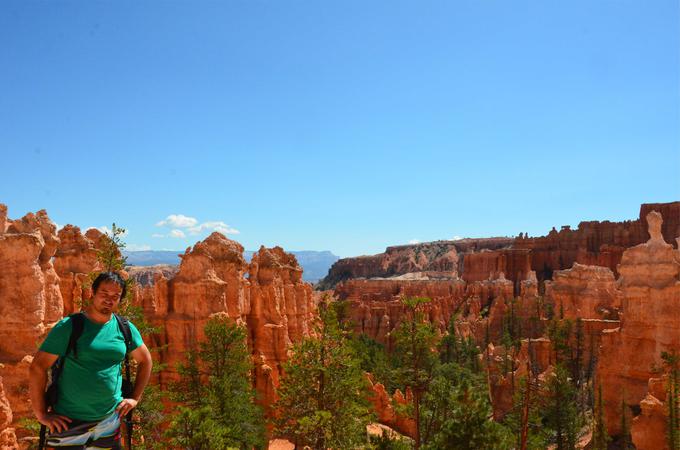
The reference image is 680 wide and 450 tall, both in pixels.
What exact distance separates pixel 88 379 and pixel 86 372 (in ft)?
0.21

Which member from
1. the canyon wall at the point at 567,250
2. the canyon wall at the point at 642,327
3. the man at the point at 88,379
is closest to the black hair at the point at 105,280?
the man at the point at 88,379

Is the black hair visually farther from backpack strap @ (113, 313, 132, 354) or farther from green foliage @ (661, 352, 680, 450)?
green foliage @ (661, 352, 680, 450)

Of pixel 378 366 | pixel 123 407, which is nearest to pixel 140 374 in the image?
pixel 123 407

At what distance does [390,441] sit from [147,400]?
25.3 feet

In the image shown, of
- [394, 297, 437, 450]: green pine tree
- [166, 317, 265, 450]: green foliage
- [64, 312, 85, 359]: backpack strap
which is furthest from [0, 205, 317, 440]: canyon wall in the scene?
[394, 297, 437, 450]: green pine tree

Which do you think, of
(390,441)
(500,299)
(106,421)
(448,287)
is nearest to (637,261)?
(390,441)

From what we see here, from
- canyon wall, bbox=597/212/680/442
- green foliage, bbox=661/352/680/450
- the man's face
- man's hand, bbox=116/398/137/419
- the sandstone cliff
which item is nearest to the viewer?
the man's face

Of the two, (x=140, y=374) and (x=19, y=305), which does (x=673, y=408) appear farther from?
(x=19, y=305)

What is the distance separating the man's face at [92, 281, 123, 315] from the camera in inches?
174

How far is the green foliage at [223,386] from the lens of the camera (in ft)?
54.3

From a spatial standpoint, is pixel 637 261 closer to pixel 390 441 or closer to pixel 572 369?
pixel 390 441

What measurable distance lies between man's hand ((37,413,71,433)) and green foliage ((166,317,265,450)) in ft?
35.7

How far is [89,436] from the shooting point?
14.2ft

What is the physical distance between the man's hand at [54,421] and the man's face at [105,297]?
2.91ft
